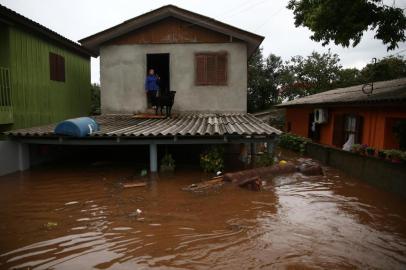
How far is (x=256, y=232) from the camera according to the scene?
605cm

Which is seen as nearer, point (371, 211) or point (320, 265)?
point (320, 265)

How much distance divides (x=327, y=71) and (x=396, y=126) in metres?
23.2

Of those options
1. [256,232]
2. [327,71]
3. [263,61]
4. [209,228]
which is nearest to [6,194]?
[209,228]

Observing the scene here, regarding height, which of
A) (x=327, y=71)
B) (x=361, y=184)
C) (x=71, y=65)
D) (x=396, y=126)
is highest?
(x=327, y=71)

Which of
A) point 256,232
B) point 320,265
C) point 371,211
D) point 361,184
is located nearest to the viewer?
point 320,265

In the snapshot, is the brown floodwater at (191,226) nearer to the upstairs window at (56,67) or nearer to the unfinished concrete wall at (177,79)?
the unfinished concrete wall at (177,79)

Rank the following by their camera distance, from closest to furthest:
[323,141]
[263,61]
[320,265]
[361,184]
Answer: [320,265], [361,184], [323,141], [263,61]

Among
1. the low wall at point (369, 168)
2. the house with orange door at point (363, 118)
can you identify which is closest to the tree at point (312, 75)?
the house with orange door at point (363, 118)

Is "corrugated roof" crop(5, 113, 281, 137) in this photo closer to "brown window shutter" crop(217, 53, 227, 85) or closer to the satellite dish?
"brown window shutter" crop(217, 53, 227, 85)

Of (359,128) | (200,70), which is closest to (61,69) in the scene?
(200,70)

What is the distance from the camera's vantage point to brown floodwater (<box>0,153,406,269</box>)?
495 centimetres

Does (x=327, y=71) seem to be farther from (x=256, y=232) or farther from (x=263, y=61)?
(x=256, y=232)

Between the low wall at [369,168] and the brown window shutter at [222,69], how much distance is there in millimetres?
5938

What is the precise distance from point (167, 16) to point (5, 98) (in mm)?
6954
